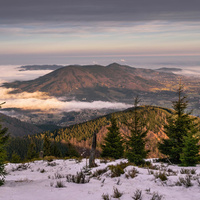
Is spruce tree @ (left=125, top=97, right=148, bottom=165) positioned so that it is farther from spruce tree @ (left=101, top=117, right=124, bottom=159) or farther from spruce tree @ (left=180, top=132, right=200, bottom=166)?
spruce tree @ (left=101, top=117, right=124, bottom=159)

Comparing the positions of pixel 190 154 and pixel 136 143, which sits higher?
pixel 190 154

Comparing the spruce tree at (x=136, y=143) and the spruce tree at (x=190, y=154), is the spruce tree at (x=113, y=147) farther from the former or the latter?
the spruce tree at (x=190, y=154)

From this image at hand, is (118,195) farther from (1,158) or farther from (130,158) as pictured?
(130,158)

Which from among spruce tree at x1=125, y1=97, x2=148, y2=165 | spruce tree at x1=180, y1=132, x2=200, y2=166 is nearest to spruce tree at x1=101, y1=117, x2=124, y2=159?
spruce tree at x1=125, y1=97, x2=148, y2=165

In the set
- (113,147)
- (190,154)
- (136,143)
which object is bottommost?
(113,147)

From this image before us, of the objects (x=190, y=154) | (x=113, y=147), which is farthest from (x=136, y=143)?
(x=113, y=147)

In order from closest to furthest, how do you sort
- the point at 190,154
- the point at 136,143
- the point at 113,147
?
the point at 190,154 → the point at 136,143 → the point at 113,147

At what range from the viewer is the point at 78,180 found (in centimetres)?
1030

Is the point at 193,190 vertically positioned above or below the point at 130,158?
above

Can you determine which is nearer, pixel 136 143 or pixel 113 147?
pixel 136 143

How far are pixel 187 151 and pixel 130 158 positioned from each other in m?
8.03

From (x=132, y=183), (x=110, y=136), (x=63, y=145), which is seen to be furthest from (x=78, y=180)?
(x=63, y=145)

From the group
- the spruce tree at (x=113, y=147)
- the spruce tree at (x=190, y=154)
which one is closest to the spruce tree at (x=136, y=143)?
the spruce tree at (x=190, y=154)

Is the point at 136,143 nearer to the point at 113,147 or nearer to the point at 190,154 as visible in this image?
the point at 190,154
